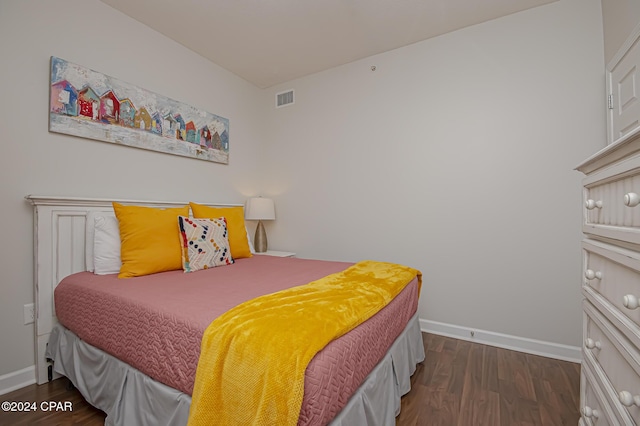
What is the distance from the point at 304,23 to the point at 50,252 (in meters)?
2.51

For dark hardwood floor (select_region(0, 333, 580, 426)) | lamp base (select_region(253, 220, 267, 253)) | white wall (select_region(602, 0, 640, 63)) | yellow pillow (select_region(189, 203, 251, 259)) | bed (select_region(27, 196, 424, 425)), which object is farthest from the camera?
lamp base (select_region(253, 220, 267, 253))

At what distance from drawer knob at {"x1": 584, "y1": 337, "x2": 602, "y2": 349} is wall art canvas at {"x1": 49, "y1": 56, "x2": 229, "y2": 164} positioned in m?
2.95

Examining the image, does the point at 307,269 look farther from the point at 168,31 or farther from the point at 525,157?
the point at 168,31

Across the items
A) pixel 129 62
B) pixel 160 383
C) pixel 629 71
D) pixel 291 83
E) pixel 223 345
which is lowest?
pixel 160 383

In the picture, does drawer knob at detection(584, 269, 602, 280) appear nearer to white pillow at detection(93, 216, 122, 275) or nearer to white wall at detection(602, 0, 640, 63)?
white wall at detection(602, 0, 640, 63)

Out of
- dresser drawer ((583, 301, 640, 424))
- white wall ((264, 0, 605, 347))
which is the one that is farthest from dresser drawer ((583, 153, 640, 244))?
white wall ((264, 0, 605, 347))

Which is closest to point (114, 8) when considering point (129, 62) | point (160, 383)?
point (129, 62)

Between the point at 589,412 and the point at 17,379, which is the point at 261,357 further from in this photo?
the point at 17,379

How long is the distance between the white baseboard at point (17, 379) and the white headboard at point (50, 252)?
0.13ft

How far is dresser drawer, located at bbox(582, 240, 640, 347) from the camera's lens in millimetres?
702

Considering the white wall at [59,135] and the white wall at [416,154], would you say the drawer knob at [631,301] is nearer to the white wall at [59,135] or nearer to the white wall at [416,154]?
the white wall at [416,154]

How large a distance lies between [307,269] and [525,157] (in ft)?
6.22

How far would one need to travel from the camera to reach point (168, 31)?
2.52 m

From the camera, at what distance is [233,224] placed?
256cm
